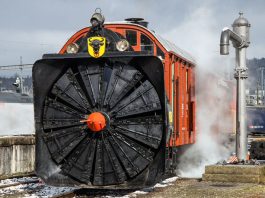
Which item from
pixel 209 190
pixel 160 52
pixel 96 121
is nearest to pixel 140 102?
pixel 96 121

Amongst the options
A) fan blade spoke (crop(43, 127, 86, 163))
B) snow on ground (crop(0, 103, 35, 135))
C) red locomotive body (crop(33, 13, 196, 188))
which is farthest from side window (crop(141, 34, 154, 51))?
snow on ground (crop(0, 103, 35, 135))

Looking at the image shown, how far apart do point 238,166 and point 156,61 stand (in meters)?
4.44

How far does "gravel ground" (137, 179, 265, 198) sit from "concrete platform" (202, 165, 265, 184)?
348 millimetres

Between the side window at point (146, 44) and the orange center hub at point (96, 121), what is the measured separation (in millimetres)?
2079

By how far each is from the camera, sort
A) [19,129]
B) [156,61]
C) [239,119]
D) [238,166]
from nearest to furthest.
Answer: [156,61] < [238,166] < [239,119] < [19,129]

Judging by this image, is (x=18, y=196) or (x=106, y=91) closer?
(x=106, y=91)

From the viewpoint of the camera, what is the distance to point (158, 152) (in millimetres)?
9289

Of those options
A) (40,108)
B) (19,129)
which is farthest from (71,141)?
(19,129)

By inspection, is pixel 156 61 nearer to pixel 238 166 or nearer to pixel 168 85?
pixel 168 85

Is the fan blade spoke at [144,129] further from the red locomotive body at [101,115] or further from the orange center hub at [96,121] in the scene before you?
the orange center hub at [96,121]

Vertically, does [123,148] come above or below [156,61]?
below

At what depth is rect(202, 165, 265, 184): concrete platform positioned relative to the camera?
11758 millimetres

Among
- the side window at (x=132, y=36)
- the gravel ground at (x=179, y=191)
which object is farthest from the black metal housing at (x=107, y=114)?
the side window at (x=132, y=36)

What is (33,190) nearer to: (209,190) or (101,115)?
(101,115)
